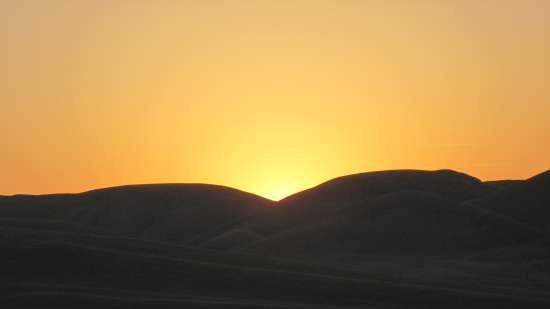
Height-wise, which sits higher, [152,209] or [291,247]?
[152,209]

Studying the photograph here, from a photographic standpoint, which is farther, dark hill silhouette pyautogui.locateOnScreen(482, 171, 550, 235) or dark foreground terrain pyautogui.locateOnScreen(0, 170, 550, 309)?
dark hill silhouette pyautogui.locateOnScreen(482, 171, 550, 235)

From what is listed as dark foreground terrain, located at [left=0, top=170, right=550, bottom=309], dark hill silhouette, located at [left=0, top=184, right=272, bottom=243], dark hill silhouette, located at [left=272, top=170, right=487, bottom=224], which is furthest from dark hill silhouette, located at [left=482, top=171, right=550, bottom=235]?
dark hill silhouette, located at [left=0, top=184, right=272, bottom=243]

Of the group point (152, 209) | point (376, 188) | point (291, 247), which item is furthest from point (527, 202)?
point (152, 209)

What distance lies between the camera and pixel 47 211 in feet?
482

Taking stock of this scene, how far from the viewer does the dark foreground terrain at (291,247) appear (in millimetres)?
49594

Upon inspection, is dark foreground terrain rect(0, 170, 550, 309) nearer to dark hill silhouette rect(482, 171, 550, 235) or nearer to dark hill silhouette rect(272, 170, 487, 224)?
dark hill silhouette rect(482, 171, 550, 235)

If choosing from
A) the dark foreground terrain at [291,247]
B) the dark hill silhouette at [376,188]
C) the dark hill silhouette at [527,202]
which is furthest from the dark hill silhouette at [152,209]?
the dark hill silhouette at [527,202]

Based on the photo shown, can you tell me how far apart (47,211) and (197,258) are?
8690cm

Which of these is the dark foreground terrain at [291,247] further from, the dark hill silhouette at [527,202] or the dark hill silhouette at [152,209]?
the dark hill silhouette at [152,209]

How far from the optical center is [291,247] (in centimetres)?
9725

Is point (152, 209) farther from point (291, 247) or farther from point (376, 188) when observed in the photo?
point (291, 247)

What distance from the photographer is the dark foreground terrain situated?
49.6 meters

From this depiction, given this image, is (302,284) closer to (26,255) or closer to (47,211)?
(26,255)

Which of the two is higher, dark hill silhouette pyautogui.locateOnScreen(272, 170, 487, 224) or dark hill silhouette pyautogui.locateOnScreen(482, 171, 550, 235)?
dark hill silhouette pyautogui.locateOnScreen(272, 170, 487, 224)
